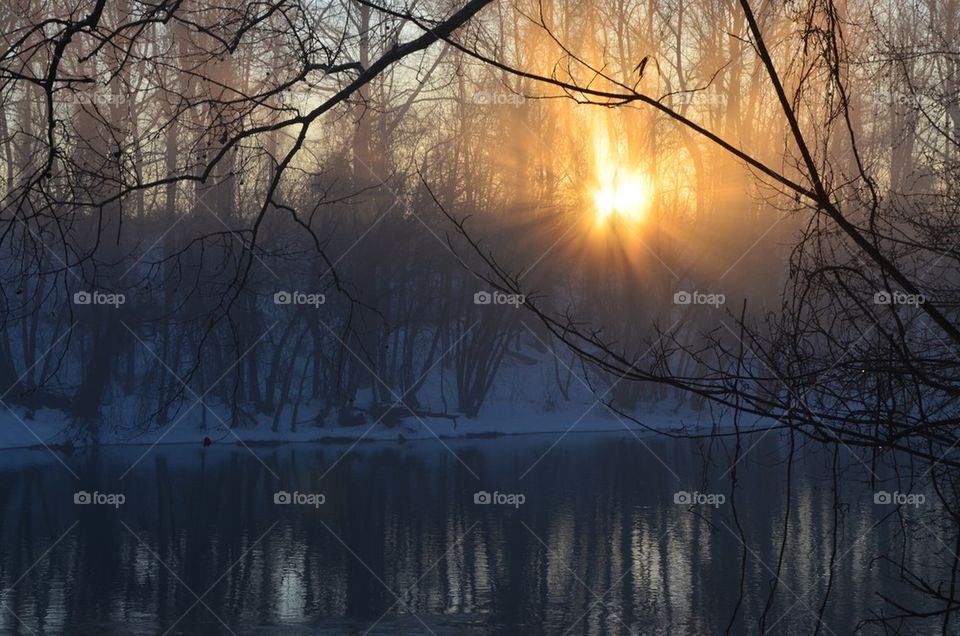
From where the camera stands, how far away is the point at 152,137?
10.3ft

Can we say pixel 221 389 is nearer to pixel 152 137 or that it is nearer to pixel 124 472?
pixel 124 472

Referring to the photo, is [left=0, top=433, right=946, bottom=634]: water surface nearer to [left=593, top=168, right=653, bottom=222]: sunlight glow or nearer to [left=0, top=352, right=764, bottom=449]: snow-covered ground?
[left=0, top=352, right=764, bottom=449]: snow-covered ground

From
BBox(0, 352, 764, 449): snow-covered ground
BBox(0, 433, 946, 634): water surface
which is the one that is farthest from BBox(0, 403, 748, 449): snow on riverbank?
BBox(0, 433, 946, 634): water surface

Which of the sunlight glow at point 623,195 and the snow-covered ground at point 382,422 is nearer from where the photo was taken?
the snow-covered ground at point 382,422

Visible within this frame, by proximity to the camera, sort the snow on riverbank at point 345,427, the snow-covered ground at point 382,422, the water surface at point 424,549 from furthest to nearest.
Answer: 1. the snow-covered ground at point 382,422
2. the snow on riverbank at point 345,427
3. the water surface at point 424,549

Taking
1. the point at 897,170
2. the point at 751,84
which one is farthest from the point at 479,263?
the point at 897,170

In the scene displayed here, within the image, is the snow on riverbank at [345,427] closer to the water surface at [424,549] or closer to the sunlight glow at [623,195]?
the water surface at [424,549]

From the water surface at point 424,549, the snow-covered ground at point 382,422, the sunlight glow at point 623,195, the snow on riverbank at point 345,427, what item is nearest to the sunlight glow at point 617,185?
the sunlight glow at point 623,195

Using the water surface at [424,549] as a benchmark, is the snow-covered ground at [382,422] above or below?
above

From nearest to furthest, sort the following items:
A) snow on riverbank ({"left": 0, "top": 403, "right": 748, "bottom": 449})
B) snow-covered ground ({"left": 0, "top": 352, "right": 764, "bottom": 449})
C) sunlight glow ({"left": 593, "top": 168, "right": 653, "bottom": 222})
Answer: snow on riverbank ({"left": 0, "top": 403, "right": 748, "bottom": 449})
snow-covered ground ({"left": 0, "top": 352, "right": 764, "bottom": 449})
sunlight glow ({"left": 593, "top": 168, "right": 653, "bottom": 222})

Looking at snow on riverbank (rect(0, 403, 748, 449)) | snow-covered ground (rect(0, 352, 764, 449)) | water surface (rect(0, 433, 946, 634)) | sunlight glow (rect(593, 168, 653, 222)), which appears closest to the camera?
water surface (rect(0, 433, 946, 634))

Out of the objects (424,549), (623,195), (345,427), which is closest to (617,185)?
(623,195)

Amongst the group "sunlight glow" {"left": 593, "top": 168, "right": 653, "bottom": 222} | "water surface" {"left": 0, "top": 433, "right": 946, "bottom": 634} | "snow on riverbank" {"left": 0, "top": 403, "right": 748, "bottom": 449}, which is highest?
"sunlight glow" {"left": 593, "top": 168, "right": 653, "bottom": 222}

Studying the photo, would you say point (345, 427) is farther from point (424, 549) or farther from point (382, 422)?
point (424, 549)
